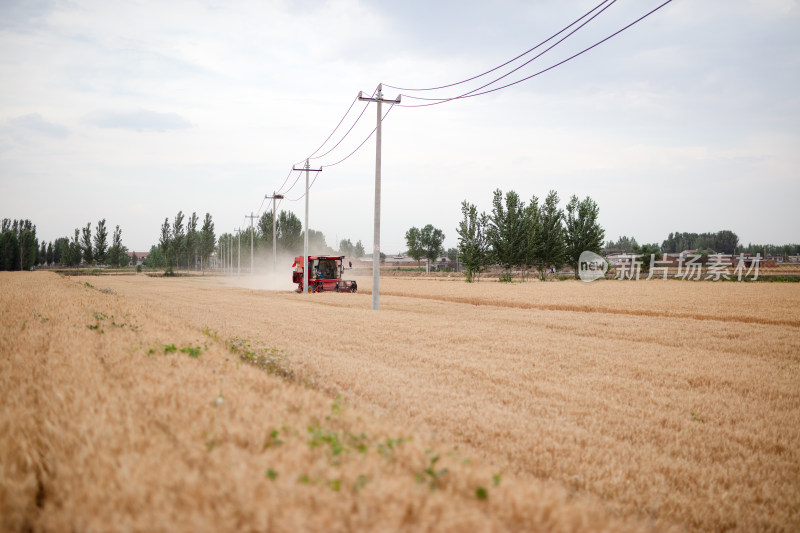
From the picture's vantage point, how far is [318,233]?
627 ft

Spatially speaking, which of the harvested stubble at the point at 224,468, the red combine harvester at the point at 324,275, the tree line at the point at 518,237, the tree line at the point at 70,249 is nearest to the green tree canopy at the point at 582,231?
the tree line at the point at 518,237

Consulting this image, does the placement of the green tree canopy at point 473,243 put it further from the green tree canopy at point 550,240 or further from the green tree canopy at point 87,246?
the green tree canopy at point 87,246

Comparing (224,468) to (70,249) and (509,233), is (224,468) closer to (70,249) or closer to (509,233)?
(509,233)

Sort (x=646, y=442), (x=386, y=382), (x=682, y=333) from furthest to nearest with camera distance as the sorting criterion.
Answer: (x=682, y=333)
(x=386, y=382)
(x=646, y=442)

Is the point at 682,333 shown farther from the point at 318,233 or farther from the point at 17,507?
the point at 318,233

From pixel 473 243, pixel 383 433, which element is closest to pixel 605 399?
pixel 383 433

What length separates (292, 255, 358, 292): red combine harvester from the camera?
3703 centimetres

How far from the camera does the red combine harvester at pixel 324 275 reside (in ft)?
121

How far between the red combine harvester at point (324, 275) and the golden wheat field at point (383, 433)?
2491 cm

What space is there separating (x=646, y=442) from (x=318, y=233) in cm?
18975

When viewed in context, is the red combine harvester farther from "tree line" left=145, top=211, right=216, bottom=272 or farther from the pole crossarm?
"tree line" left=145, top=211, right=216, bottom=272

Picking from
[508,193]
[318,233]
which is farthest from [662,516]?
[318,233]

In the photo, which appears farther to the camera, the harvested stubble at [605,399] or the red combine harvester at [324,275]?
the red combine harvester at [324,275]

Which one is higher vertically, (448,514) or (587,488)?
(448,514)
